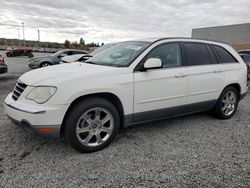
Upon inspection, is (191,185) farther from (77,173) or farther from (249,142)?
(249,142)

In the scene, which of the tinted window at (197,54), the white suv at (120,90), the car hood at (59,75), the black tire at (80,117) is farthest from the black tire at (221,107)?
the car hood at (59,75)

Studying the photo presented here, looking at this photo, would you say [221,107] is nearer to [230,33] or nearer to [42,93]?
[42,93]

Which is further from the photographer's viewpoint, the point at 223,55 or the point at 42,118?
the point at 223,55

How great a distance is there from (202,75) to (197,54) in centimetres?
41

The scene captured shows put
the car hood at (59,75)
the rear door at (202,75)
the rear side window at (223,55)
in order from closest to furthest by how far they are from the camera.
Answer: the car hood at (59,75) → the rear door at (202,75) → the rear side window at (223,55)

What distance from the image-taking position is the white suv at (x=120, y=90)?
2.74 meters

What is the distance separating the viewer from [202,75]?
3.92 metres

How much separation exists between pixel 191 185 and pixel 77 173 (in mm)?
1317

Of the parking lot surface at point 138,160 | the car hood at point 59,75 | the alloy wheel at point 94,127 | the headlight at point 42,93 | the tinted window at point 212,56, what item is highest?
the tinted window at point 212,56

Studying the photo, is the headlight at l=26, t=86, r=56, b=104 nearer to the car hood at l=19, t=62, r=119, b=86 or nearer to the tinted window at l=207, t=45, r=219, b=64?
the car hood at l=19, t=62, r=119, b=86

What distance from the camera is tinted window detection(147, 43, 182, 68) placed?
3.53m

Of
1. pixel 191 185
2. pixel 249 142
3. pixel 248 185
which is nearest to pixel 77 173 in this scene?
A: pixel 191 185

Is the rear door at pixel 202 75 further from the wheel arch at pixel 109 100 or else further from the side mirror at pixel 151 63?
the wheel arch at pixel 109 100

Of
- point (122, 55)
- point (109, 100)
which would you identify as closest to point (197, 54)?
Answer: point (122, 55)
